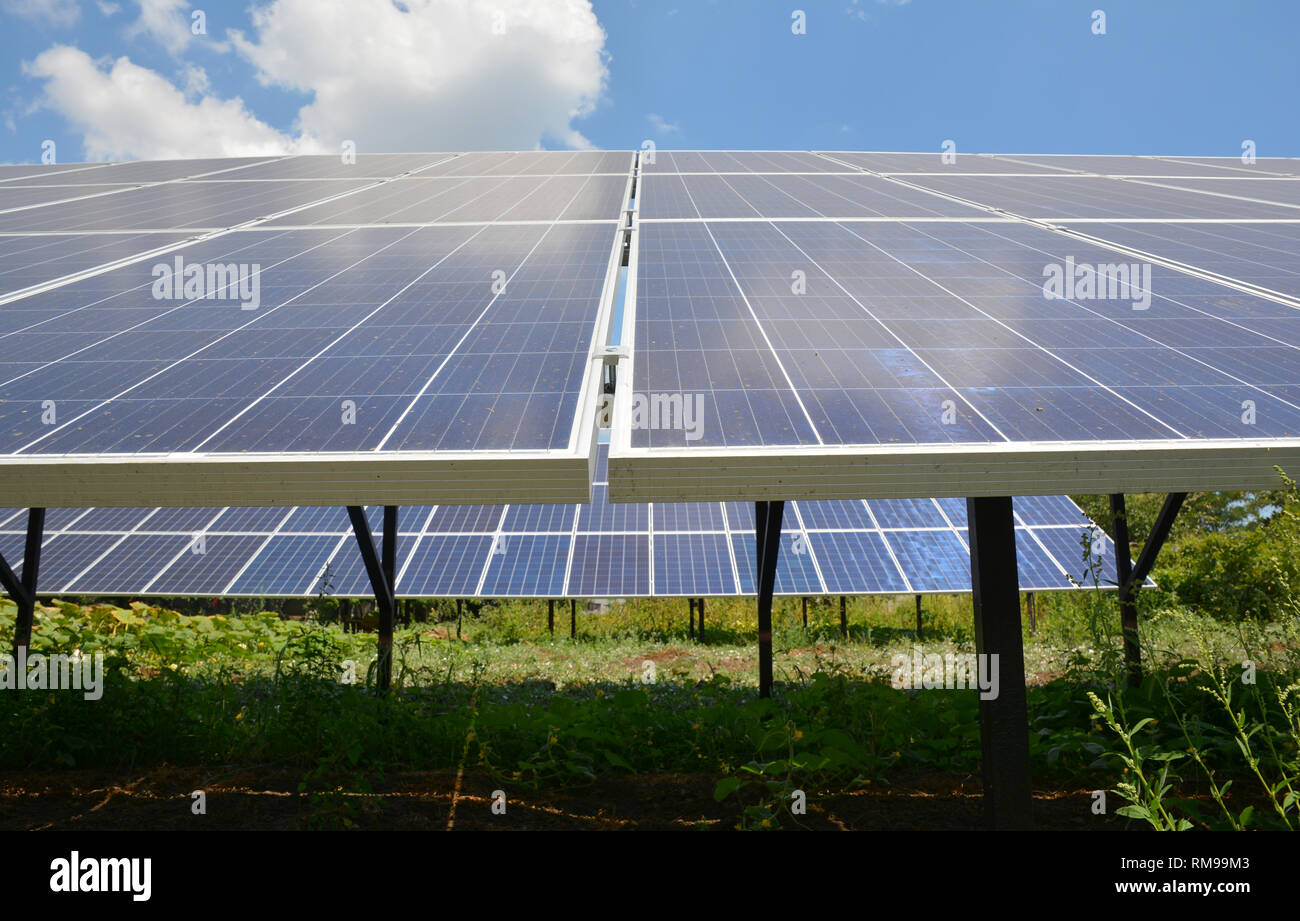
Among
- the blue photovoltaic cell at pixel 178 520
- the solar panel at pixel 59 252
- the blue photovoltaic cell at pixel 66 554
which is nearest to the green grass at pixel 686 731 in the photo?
the solar panel at pixel 59 252

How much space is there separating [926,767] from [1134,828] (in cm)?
171

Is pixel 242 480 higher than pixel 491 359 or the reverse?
the reverse

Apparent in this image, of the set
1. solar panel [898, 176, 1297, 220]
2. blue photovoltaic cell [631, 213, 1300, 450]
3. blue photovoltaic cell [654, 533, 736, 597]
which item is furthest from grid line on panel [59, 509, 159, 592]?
solar panel [898, 176, 1297, 220]

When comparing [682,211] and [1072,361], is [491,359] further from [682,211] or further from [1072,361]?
[682,211]

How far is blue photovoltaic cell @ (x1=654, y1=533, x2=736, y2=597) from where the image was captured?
47.3 feet

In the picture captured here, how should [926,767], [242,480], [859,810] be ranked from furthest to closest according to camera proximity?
[926,767]
[859,810]
[242,480]

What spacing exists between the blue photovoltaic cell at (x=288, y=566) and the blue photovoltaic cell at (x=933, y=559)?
10.3 metres

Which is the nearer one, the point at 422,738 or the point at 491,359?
the point at 491,359

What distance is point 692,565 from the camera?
50.3ft

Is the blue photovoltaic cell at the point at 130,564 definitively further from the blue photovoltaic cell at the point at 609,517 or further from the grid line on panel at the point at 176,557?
the blue photovoltaic cell at the point at 609,517

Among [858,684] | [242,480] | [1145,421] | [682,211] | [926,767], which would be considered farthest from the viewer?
[682,211]
